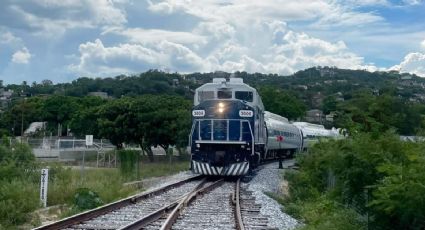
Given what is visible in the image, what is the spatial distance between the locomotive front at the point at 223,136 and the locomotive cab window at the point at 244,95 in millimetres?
1471

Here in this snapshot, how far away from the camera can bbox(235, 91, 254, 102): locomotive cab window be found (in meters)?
27.9

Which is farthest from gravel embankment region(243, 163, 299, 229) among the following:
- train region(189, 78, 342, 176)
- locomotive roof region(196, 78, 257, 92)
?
locomotive roof region(196, 78, 257, 92)

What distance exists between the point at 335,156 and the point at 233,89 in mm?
17044

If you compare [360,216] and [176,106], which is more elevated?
[176,106]

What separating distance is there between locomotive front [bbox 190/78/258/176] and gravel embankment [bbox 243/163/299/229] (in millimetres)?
1276

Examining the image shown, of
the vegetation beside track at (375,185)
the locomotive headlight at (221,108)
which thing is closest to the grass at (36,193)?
the locomotive headlight at (221,108)

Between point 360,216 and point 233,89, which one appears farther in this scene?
point 233,89

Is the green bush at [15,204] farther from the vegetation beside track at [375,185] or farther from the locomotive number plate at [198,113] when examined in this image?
the locomotive number plate at [198,113]

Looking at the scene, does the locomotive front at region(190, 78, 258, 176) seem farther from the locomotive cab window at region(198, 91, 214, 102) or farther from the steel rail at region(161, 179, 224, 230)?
the steel rail at region(161, 179, 224, 230)

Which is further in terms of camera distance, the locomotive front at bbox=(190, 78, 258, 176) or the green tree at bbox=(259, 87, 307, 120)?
the green tree at bbox=(259, 87, 307, 120)

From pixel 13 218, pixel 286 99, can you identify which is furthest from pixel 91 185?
pixel 286 99

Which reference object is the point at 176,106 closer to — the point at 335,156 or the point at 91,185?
the point at 91,185

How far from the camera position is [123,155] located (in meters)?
29.7

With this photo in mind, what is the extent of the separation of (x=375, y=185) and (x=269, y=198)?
448 inches
